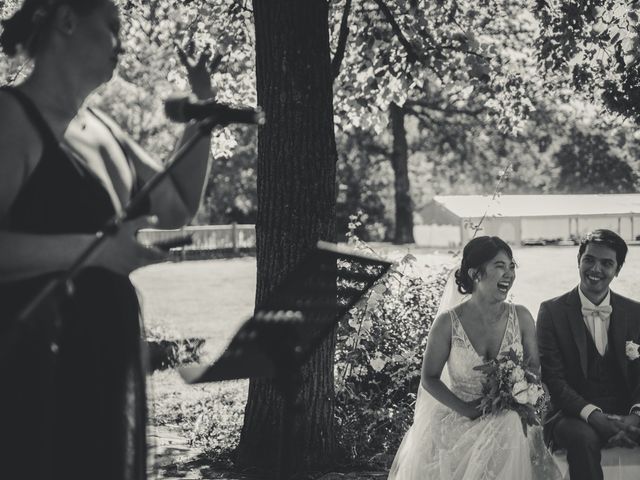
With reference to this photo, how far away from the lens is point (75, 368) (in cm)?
203

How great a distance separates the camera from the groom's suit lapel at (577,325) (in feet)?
16.0

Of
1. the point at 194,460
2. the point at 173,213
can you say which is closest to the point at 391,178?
the point at 194,460

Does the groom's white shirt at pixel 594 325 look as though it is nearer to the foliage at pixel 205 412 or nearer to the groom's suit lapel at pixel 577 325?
the groom's suit lapel at pixel 577 325

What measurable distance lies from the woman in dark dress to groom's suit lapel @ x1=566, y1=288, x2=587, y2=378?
339cm

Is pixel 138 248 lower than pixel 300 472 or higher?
higher

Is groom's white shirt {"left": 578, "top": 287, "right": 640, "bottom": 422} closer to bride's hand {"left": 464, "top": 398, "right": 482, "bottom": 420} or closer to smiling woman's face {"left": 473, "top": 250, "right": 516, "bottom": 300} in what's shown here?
smiling woman's face {"left": 473, "top": 250, "right": 516, "bottom": 300}

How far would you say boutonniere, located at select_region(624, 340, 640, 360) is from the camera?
481 centimetres

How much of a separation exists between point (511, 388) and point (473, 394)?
0.39m

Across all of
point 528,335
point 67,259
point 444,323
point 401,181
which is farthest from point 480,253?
point 401,181

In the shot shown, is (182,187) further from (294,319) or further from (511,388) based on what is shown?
(511,388)

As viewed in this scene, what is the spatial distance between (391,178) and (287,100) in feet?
129

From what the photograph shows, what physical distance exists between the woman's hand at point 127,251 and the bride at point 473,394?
2985mm

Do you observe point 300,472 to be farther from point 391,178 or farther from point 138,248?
point 391,178

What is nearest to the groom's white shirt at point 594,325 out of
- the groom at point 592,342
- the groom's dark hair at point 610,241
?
the groom at point 592,342
